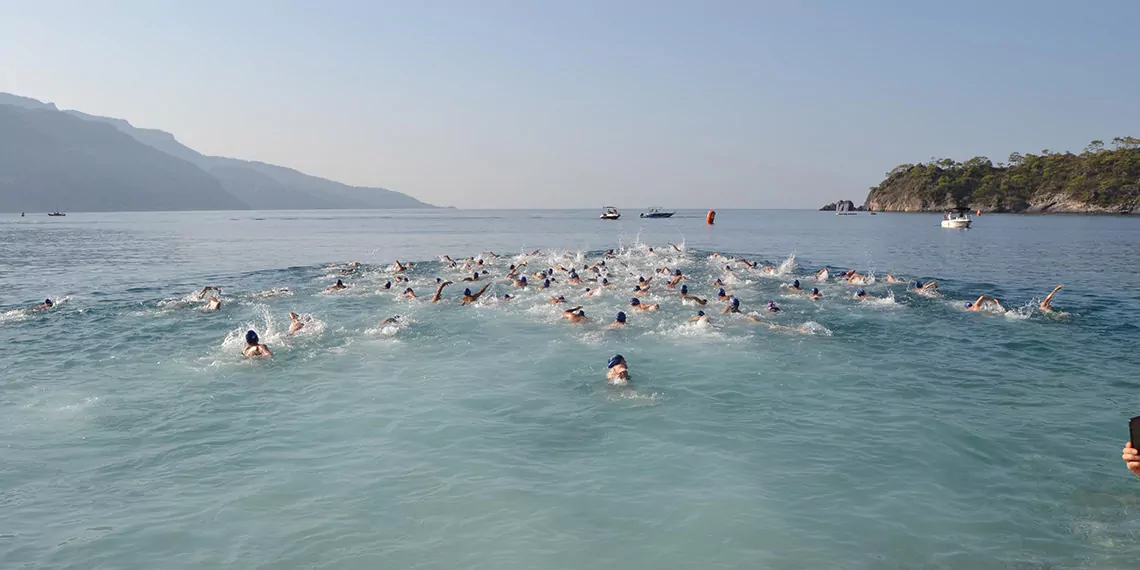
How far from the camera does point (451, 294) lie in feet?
90.6

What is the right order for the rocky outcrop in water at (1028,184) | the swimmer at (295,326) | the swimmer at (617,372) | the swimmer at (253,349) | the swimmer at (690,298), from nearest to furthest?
the swimmer at (617,372)
the swimmer at (253,349)
the swimmer at (295,326)
the swimmer at (690,298)
the rocky outcrop in water at (1028,184)

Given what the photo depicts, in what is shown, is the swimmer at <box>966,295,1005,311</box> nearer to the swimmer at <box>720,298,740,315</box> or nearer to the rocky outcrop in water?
the swimmer at <box>720,298,740,315</box>

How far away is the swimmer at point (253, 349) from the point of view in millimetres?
16281

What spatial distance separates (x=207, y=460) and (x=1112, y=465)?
1424cm

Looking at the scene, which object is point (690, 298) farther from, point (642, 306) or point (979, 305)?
point (979, 305)

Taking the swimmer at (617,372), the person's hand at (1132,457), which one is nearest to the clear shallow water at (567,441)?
the swimmer at (617,372)

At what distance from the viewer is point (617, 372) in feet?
46.2

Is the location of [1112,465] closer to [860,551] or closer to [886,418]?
[886,418]

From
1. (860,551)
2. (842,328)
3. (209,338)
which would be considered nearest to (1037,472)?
(860,551)

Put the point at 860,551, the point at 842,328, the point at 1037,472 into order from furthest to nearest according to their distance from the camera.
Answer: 1. the point at 842,328
2. the point at 1037,472
3. the point at 860,551

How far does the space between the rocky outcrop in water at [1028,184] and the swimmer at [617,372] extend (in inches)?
5857

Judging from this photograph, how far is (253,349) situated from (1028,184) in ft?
586

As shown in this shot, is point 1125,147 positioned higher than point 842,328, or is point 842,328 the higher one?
point 1125,147

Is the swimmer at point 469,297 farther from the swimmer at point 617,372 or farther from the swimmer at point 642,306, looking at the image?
the swimmer at point 617,372
